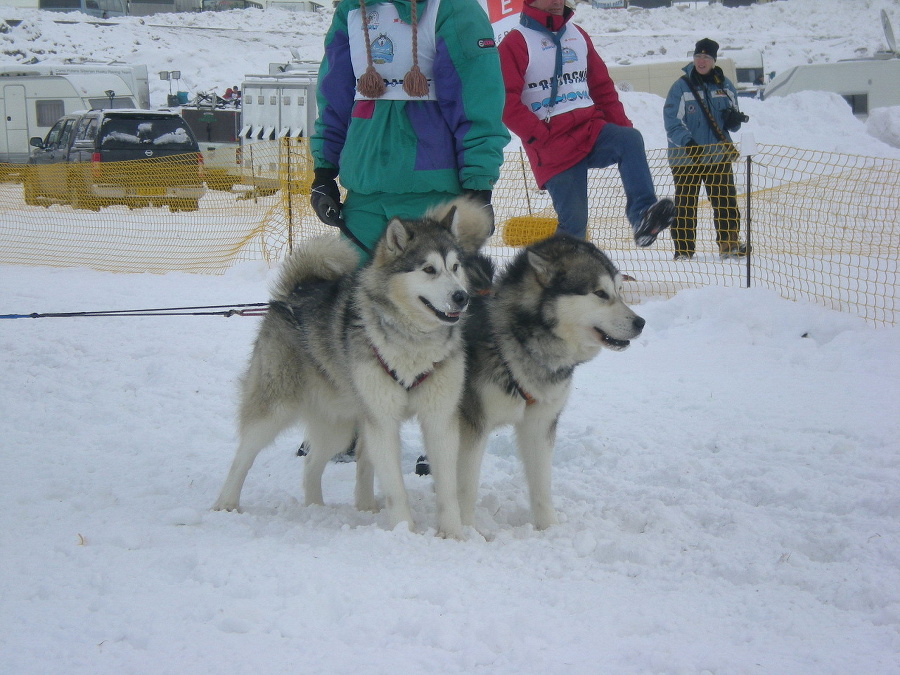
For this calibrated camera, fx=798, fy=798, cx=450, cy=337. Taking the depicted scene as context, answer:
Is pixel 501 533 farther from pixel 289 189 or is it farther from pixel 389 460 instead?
pixel 289 189

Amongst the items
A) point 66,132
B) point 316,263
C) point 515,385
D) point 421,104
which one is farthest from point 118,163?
point 515,385

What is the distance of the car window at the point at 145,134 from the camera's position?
13531 millimetres

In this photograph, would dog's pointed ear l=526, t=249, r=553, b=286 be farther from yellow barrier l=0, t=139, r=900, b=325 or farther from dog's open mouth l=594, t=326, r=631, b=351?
yellow barrier l=0, t=139, r=900, b=325

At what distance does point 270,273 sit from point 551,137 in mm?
3481

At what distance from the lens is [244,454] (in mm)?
3115

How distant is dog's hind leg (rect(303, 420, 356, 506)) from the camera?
128 inches

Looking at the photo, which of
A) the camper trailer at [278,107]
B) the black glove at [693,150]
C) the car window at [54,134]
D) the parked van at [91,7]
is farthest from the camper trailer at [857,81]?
the parked van at [91,7]

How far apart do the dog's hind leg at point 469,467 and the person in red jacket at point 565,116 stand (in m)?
2.12

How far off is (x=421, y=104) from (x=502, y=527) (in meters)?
1.70

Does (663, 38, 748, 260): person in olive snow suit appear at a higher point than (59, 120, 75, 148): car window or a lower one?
lower

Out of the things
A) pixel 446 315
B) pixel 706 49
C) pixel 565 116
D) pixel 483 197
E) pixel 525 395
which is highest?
pixel 706 49

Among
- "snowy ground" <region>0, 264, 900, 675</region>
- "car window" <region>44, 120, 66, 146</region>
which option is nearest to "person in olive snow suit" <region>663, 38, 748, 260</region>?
"snowy ground" <region>0, 264, 900, 675</region>

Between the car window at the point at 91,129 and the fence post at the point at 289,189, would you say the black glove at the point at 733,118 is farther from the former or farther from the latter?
the car window at the point at 91,129

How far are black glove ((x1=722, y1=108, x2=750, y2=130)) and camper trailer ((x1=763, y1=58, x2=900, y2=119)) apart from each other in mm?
10545
